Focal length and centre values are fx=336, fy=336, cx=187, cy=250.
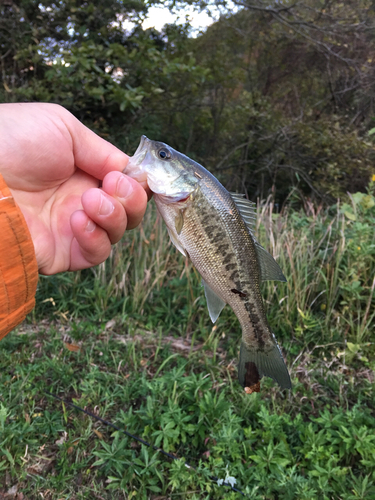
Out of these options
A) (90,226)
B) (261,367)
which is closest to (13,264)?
(90,226)

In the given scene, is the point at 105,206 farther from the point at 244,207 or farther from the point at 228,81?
the point at 228,81

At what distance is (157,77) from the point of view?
7234 millimetres

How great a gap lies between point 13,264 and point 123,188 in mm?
622

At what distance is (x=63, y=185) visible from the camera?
2.02 meters

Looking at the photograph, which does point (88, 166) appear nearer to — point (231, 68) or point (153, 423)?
point (153, 423)

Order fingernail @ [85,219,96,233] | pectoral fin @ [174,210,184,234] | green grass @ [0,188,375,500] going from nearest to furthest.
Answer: pectoral fin @ [174,210,184,234], fingernail @ [85,219,96,233], green grass @ [0,188,375,500]

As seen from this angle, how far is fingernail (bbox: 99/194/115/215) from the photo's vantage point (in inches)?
64.4

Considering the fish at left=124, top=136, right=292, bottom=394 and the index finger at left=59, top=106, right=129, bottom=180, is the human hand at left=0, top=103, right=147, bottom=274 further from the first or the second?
the fish at left=124, top=136, right=292, bottom=394

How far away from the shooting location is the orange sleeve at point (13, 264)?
134cm

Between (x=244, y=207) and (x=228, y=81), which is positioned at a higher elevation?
(x=228, y=81)

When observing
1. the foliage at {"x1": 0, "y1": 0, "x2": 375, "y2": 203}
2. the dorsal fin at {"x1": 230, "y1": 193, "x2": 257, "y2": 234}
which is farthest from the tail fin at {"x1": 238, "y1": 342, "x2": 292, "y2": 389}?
the foliage at {"x1": 0, "y1": 0, "x2": 375, "y2": 203}

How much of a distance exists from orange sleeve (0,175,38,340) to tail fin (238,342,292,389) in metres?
1.09

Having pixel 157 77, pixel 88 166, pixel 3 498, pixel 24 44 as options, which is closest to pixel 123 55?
pixel 157 77

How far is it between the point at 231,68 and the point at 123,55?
619cm
